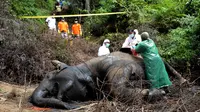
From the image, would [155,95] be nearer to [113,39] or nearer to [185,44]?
[185,44]

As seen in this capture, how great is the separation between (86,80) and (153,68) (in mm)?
1419

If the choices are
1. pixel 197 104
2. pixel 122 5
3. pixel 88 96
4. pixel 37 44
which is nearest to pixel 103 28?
pixel 122 5

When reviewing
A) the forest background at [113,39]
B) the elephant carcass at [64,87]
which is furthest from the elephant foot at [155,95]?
the elephant carcass at [64,87]

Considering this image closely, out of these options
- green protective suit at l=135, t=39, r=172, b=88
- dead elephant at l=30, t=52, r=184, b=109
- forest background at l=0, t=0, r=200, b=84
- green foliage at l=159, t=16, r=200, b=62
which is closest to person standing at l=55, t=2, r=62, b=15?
forest background at l=0, t=0, r=200, b=84

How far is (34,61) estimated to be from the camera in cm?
1130

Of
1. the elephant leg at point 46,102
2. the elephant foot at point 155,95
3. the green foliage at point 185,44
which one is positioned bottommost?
the elephant leg at point 46,102

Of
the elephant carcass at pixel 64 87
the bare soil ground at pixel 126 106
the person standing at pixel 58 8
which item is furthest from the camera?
the person standing at pixel 58 8

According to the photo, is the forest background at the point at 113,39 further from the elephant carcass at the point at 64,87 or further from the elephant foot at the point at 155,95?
the elephant carcass at the point at 64,87

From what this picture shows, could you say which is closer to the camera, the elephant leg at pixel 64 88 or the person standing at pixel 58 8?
the elephant leg at pixel 64 88

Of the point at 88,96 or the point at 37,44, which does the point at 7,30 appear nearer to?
the point at 37,44

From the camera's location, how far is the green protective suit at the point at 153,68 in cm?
796

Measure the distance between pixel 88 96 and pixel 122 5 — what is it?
13245 mm

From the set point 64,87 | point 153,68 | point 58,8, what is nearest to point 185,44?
point 153,68

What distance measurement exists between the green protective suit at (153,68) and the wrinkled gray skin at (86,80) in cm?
17
